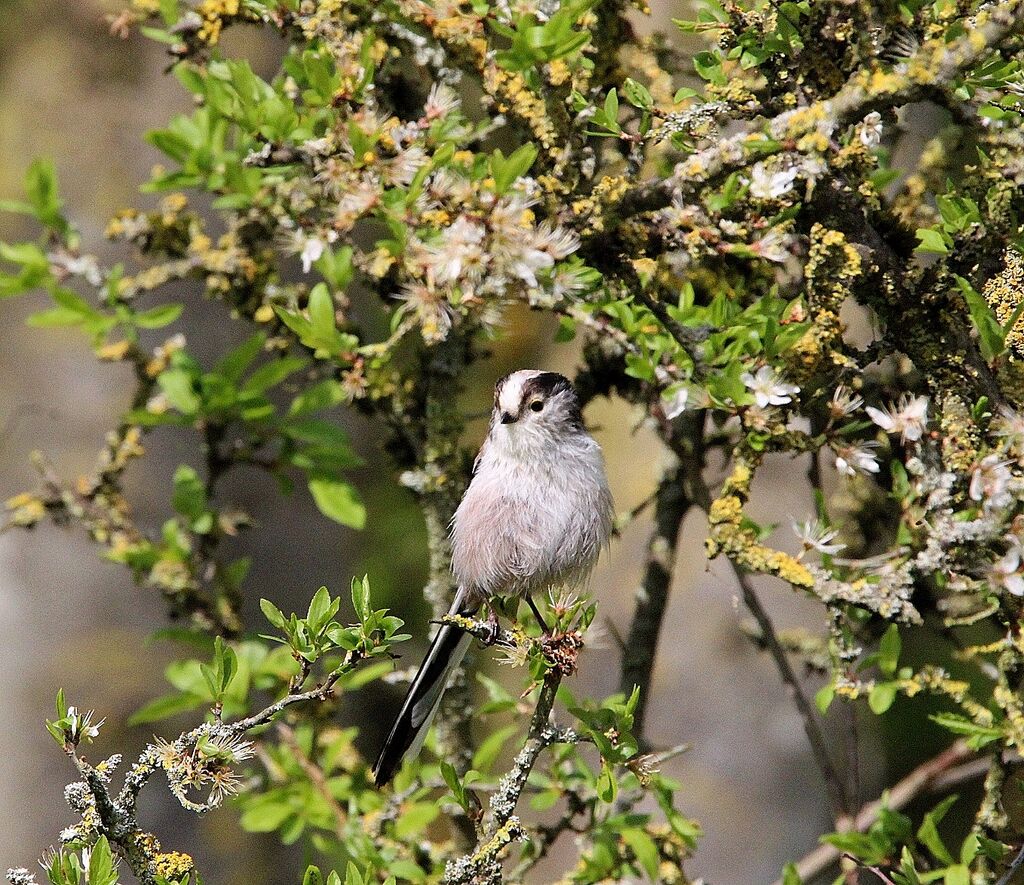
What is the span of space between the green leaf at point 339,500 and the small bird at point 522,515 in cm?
27

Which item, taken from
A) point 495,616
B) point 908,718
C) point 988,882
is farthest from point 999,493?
point 908,718

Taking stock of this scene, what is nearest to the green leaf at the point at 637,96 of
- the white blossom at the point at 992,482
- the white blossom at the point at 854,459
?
the white blossom at the point at 854,459

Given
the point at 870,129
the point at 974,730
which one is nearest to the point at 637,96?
the point at 870,129

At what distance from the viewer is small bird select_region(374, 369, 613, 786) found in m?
3.01

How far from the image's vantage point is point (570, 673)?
2346 mm

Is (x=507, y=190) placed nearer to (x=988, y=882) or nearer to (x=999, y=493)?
(x=999, y=493)

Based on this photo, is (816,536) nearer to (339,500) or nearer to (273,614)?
(273,614)

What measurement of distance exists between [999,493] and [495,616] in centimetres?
145

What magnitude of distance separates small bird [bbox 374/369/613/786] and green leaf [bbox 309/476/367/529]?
10.6 inches

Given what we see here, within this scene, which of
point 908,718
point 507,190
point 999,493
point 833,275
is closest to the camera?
point 999,493

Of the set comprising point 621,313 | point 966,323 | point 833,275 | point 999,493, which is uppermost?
point 621,313

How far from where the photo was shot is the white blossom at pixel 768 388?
226 centimetres

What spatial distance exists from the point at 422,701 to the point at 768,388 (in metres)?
1.31

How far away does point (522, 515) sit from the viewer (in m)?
3.11
